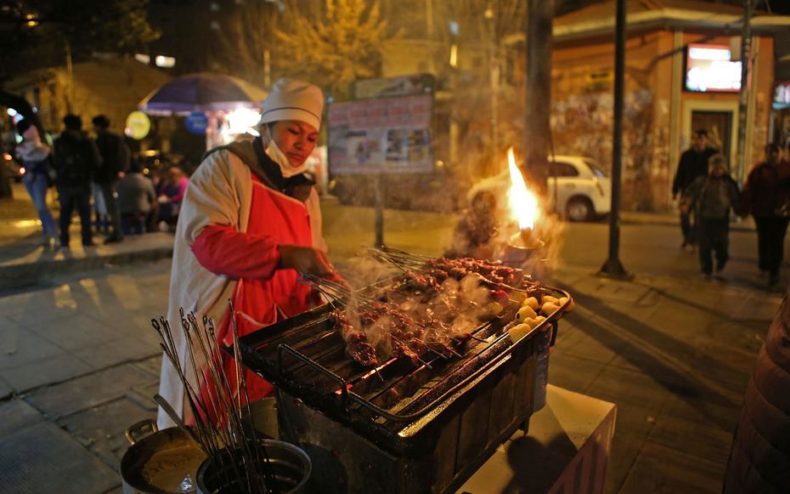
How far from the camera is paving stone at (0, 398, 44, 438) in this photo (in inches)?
155

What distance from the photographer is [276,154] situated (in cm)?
Result: 261

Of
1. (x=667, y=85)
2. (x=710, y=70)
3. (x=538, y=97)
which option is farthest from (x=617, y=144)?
(x=710, y=70)

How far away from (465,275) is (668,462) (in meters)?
2.23

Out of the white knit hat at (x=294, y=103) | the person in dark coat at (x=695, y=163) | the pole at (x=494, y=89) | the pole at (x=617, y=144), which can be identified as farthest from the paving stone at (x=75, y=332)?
the pole at (x=494, y=89)

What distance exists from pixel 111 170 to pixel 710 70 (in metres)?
17.1

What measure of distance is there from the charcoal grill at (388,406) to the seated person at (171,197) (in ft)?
36.1

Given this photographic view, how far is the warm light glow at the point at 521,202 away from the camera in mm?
3031

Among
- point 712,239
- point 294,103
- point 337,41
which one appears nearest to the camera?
point 294,103

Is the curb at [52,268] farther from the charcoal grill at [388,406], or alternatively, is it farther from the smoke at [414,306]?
the charcoal grill at [388,406]

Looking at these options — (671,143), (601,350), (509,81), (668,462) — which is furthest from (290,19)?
(668,462)

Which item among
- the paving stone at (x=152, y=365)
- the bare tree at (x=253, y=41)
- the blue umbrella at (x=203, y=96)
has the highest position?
the bare tree at (x=253, y=41)

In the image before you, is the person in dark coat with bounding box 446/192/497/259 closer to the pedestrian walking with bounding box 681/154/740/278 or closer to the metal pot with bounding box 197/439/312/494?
the metal pot with bounding box 197/439/312/494

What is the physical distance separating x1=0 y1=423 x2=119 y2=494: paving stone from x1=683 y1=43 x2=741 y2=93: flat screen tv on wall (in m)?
18.6

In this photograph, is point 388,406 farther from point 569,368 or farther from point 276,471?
point 569,368
